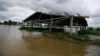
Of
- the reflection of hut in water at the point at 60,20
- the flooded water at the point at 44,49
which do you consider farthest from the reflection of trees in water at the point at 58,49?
the reflection of hut in water at the point at 60,20

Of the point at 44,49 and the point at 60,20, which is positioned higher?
the point at 60,20

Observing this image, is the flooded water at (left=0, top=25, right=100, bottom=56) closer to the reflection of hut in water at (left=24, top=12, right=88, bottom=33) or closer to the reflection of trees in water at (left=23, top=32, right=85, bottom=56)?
the reflection of trees in water at (left=23, top=32, right=85, bottom=56)

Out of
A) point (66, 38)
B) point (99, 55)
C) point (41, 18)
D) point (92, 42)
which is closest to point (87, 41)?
point (92, 42)

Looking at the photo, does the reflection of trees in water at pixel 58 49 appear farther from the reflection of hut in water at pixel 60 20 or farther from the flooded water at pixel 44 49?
the reflection of hut in water at pixel 60 20

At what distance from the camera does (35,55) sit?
820 centimetres

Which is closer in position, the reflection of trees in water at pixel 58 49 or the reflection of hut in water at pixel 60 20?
the reflection of trees in water at pixel 58 49

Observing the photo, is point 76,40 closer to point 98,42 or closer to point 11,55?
point 98,42

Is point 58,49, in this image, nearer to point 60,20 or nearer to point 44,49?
point 44,49

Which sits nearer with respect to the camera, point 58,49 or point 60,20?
point 58,49

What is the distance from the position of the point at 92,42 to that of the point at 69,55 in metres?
5.48

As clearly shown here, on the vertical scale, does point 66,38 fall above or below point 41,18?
below

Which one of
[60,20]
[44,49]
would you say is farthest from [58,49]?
[60,20]

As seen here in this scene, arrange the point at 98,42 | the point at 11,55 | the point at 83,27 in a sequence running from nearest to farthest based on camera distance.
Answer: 1. the point at 11,55
2. the point at 98,42
3. the point at 83,27

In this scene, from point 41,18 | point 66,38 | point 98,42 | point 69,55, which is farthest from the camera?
point 41,18
